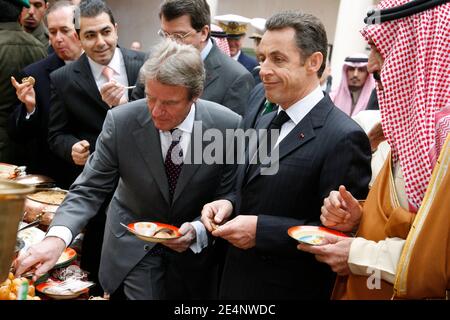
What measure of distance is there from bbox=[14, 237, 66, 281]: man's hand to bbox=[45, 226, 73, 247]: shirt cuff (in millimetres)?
30

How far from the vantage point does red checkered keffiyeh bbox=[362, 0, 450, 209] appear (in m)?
1.62

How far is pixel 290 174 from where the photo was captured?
197cm

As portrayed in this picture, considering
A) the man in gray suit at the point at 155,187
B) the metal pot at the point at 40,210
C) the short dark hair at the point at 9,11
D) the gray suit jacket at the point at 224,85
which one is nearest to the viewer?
the man in gray suit at the point at 155,187

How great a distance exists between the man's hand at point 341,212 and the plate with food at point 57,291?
933 mm

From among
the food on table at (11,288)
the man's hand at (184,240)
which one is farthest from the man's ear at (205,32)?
the food on table at (11,288)

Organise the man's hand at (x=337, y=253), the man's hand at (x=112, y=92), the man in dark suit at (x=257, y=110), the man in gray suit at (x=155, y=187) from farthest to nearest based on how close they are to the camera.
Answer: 1. the man's hand at (x=112, y=92)
2. the man in dark suit at (x=257, y=110)
3. the man in gray suit at (x=155, y=187)
4. the man's hand at (x=337, y=253)

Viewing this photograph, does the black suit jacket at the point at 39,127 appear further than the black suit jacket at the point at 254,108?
Yes

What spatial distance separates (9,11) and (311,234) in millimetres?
2508

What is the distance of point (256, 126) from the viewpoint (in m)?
2.27

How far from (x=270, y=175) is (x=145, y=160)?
0.53 meters

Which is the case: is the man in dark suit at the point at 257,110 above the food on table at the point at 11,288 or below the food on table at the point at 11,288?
above

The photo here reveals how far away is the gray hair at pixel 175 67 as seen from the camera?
80.4 inches

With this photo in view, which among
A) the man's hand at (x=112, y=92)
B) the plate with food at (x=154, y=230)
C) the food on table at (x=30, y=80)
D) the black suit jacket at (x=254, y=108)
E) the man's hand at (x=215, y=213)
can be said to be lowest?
the plate with food at (x=154, y=230)

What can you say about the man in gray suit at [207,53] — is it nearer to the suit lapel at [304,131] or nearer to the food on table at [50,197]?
the food on table at [50,197]
